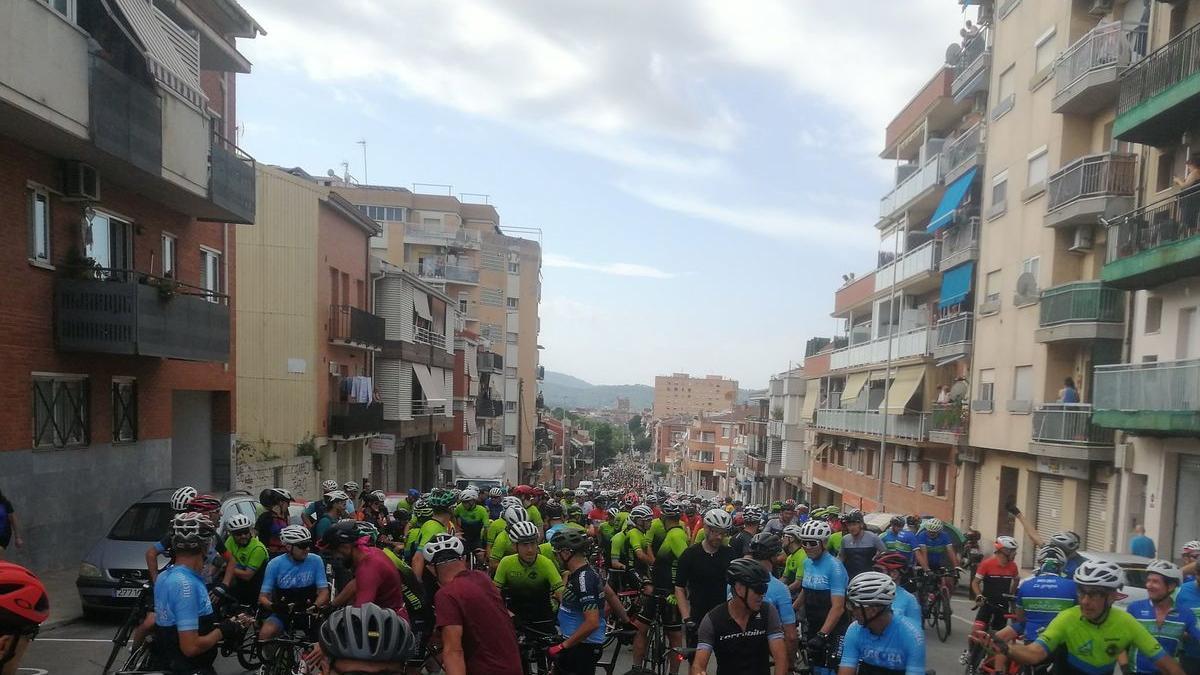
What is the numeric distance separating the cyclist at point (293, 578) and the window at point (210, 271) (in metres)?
15.4

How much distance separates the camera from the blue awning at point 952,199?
2778 cm

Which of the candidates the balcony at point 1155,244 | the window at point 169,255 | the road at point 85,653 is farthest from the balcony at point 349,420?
the balcony at point 1155,244

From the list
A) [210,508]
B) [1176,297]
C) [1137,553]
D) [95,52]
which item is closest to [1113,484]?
[1176,297]

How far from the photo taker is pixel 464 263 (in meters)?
67.1

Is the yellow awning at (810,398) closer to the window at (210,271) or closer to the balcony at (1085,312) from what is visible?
Answer: the balcony at (1085,312)

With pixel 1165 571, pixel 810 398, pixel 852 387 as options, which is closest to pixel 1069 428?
pixel 1165 571

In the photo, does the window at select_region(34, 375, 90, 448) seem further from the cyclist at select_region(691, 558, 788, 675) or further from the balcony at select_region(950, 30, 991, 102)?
the balcony at select_region(950, 30, 991, 102)

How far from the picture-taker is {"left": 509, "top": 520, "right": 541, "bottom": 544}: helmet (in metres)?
6.29

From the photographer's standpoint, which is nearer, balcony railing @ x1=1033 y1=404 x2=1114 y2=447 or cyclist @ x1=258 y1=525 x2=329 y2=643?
cyclist @ x1=258 y1=525 x2=329 y2=643

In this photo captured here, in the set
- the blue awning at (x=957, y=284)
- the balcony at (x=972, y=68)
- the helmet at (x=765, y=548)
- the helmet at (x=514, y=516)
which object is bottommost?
the helmet at (x=765, y=548)

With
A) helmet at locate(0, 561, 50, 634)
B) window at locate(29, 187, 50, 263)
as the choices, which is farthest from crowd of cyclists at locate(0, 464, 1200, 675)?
window at locate(29, 187, 50, 263)

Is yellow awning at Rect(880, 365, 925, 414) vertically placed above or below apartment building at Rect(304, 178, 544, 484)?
below

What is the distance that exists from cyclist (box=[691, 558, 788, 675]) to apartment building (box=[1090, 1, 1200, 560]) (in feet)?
46.5

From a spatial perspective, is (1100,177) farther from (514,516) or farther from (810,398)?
(810,398)
